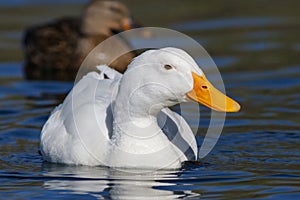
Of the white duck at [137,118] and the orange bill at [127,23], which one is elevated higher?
the orange bill at [127,23]

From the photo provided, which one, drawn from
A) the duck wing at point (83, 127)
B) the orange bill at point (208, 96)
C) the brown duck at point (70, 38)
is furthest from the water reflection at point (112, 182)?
the brown duck at point (70, 38)

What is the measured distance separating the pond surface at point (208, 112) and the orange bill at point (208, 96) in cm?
67

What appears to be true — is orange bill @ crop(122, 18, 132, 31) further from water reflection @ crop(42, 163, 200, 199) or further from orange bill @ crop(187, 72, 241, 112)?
orange bill @ crop(187, 72, 241, 112)

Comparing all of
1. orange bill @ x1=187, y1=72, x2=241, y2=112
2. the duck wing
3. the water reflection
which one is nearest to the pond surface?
the water reflection

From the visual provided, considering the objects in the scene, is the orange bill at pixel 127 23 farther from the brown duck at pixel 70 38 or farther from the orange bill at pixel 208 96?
the orange bill at pixel 208 96

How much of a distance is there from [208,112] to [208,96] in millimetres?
3534

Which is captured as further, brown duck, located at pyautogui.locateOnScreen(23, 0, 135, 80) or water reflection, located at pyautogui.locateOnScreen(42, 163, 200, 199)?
Result: brown duck, located at pyautogui.locateOnScreen(23, 0, 135, 80)

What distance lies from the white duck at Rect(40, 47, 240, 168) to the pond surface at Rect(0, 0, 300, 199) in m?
0.15

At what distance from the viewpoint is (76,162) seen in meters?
9.05

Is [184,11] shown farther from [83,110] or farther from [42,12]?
[83,110]

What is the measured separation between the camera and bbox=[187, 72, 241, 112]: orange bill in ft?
27.8

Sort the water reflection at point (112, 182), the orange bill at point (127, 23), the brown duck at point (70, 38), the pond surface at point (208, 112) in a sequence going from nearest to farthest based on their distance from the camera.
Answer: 1. the water reflection at point (112, 182)
2. the pond surface at point (208, 112)
3. the brown duck at point (70, 38)
4. the orange bill at point (127, 23)

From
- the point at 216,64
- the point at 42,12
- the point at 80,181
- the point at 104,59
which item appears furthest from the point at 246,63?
the point at 80,181

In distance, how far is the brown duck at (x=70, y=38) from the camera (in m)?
15.0
